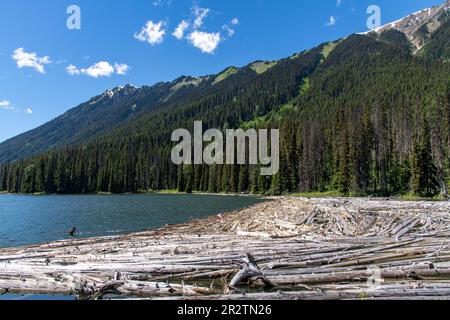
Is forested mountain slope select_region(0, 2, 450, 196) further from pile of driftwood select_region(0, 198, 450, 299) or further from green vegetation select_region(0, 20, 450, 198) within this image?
pile of driftwood select_region(0, 198, 450, 299)

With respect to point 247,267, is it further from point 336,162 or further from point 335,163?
point 335,163

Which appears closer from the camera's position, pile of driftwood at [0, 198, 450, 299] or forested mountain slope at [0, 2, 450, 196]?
pile of driftwood at [0, 198, 450, 299]

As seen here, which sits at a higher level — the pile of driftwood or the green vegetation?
the green vegetation

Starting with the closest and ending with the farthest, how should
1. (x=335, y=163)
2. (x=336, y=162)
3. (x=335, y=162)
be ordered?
(x=336, y=162)
(x=335, y=162)
(x=335, y=163)

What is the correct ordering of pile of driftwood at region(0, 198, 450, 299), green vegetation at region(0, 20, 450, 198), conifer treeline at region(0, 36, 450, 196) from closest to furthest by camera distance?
pile of driftwood at region(0, 198, 450, 299) → green vegetation at region(0, 20, 450, 198) → conifer treeline at region(0, 36, 450, 196)

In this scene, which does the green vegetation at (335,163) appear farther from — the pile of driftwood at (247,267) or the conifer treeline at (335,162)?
the pile of driftwood at (247,267)

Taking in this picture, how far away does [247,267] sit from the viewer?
14.7 meters

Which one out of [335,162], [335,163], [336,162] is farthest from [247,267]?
[335,163]

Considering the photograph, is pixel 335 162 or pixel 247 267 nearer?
pixel 247 267

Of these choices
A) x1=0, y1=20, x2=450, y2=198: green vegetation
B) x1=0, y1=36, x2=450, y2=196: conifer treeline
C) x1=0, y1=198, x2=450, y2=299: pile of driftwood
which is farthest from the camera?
x1=0, y1=36, x2=450, y2=196: conifer treeline

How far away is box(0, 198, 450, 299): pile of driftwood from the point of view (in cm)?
1307

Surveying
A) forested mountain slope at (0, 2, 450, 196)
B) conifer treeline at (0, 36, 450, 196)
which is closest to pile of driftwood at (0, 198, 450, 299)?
forested mountain slope at (0, 2, 450, 196)

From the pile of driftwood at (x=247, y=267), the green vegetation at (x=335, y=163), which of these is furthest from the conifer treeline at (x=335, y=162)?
the pile of driftwood at (x=247, y=267)
